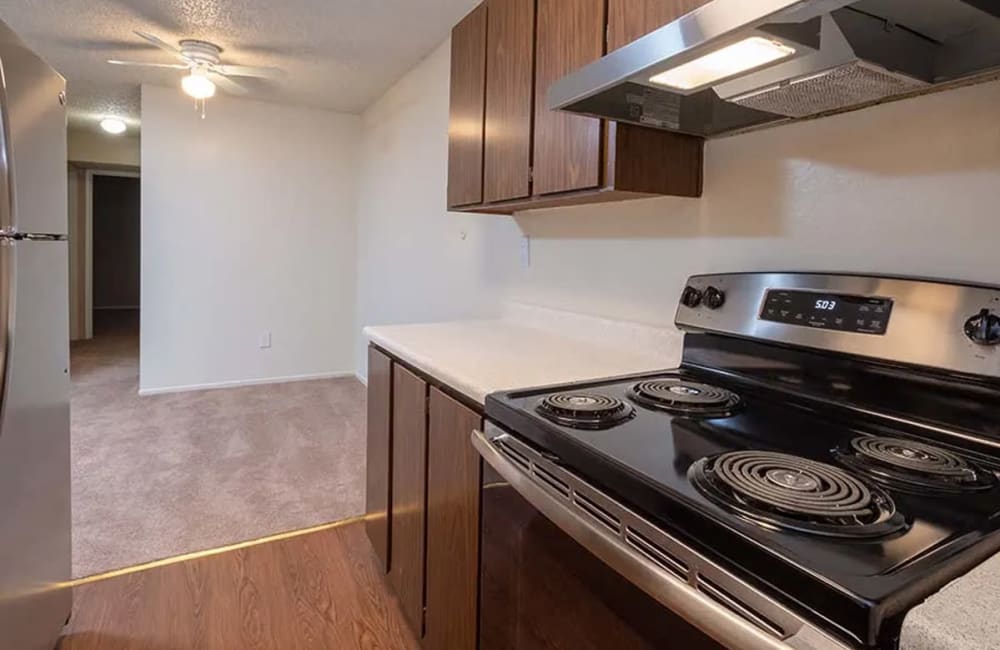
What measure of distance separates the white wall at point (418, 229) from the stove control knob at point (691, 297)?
3.63 ft

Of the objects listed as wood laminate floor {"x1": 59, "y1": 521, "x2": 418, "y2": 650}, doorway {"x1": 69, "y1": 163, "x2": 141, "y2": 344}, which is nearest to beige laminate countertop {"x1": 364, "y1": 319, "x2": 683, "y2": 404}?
wood laminate floor {"x1": 59, "y1": 521, "x2": 418, "y2": 650}

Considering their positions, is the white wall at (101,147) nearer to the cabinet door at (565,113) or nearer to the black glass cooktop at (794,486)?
the cabinet door at (565,113)

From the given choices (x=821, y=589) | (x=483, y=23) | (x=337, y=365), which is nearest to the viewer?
(x=821, y=589)

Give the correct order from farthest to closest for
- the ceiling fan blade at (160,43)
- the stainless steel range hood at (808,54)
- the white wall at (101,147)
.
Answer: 1. the white wall at (101,147)
2. the ceiling fan blade at (160,43)
3. the stainless steel range hood at (808,54)

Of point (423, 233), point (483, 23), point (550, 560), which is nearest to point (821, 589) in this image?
point (550, 560)

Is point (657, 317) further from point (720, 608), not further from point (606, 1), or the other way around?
point (720, 608)

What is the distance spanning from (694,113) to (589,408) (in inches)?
30.5

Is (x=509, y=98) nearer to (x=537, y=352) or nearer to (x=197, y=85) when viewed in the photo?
(x=537, y=352)

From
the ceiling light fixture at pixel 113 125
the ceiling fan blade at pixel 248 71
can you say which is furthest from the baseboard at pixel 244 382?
the ceiling light fixture at pixel 113 125

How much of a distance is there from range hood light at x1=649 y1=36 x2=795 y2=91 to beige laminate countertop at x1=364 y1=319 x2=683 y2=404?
0.66m

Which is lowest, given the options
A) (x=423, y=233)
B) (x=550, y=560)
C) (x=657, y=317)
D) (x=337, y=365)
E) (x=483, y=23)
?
(x=337, y=365)

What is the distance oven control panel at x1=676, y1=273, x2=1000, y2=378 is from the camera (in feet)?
2.94

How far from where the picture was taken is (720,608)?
0.57 m

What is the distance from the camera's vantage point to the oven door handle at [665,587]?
0.51 m
